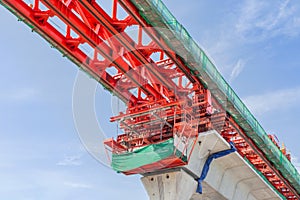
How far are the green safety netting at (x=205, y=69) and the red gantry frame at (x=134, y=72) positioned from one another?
13.6 inches

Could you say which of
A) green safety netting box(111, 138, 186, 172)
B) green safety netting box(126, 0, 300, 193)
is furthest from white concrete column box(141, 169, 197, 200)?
green safety netting box(126, 0, 300, 193)

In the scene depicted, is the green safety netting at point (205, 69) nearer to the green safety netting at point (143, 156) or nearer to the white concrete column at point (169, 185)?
the green safety netting at point (143, 156)

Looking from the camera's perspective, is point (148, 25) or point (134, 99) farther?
point (134, 99)

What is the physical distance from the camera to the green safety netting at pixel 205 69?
1752 centimetres

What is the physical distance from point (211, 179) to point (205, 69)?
5977mm

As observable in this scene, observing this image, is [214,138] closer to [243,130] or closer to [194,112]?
[194,112]

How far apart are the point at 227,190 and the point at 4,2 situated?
596 inches

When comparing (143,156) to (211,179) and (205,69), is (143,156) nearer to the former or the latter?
(205,69)

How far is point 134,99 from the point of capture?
22766 millimetres

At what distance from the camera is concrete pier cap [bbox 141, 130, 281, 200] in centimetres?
2122

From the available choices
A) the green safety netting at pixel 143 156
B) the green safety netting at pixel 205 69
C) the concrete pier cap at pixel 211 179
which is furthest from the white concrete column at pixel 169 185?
the green safety netting at pixel 205 69

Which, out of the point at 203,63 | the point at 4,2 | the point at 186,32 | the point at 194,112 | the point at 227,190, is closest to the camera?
the point at 4,2

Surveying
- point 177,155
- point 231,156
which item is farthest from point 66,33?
point 231,156

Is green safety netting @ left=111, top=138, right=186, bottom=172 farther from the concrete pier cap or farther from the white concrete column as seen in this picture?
the concrete pier cap
